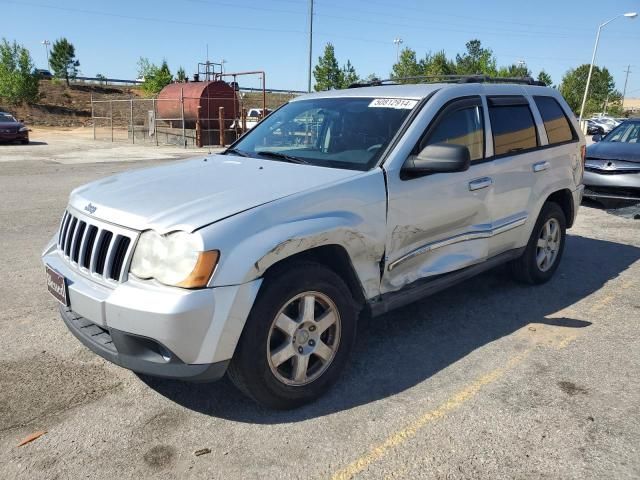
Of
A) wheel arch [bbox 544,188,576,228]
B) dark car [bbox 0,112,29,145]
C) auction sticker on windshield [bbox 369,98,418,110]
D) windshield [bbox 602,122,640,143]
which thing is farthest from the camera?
dark car [bbox 0,112,29,145]

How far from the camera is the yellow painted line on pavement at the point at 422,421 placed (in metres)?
2.54

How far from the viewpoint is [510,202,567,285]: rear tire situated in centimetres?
495

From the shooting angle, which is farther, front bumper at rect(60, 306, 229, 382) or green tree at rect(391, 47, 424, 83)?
green tree at rect(391, 47, 424, 83)

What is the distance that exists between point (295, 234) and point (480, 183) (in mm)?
1861

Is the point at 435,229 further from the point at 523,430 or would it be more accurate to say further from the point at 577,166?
the point at 577,166

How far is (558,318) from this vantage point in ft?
14.4

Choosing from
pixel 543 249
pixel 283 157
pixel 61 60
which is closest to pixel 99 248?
pixel 283 157

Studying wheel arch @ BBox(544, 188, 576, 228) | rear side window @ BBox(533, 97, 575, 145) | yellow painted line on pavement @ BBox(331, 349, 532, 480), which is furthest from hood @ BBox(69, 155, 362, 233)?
wheel arch @ BBox(544, 188, 576, 228)

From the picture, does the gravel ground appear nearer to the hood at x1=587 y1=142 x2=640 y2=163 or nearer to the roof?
the roof

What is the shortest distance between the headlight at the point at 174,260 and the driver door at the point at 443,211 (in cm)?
128

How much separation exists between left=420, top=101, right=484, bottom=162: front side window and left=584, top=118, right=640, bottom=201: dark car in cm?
548

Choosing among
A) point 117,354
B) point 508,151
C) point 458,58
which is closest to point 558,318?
point 508,151

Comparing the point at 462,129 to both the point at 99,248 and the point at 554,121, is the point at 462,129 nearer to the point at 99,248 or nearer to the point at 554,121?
the point at 554,121

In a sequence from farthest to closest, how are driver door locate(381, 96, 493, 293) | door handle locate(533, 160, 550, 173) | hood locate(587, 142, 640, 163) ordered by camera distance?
hood locate(587, 142, 640, 163)
door handle locate(533, 160, 550, 173)
driver door locate(381, 96, 493, 293)
